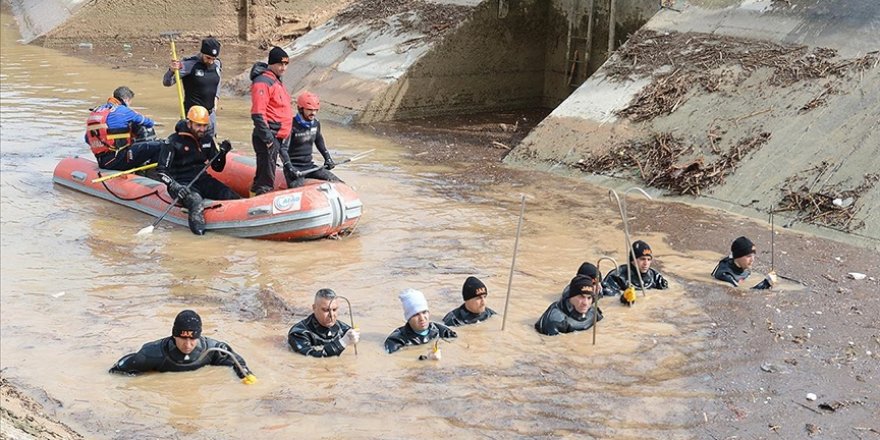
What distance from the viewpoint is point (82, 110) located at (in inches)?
691

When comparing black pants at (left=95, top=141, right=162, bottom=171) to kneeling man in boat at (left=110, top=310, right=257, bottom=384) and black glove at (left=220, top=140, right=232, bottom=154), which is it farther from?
kneeling man in boat at (left=110, top=310, right=257, bottom=384)

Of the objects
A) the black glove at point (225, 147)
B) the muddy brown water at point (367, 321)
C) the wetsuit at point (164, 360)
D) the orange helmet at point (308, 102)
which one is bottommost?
the muddy brown water at point (367, 321)

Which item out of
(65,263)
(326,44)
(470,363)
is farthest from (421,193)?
(326,44)

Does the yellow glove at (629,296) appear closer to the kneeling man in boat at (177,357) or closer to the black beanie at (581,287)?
the black beanie at (581,287)

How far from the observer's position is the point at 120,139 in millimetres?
12141

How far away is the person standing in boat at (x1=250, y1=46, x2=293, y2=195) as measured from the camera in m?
10.8

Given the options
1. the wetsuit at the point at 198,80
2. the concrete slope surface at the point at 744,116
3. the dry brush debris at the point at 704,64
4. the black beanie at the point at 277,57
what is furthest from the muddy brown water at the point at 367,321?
the dry brush debris at the point at 704,64

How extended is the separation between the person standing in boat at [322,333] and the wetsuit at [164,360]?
20.7 inches

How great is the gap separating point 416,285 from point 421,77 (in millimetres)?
8924

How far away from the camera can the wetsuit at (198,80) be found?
1244 cm

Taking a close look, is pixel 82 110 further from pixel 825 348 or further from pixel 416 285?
pixel 825 348

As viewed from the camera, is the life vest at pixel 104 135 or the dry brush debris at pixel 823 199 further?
the life vest at pixel 104 135

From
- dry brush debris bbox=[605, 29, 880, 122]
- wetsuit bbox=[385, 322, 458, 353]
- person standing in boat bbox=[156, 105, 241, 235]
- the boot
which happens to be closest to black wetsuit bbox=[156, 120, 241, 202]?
person standing in boat bbox=[156, 105, 241, 235]

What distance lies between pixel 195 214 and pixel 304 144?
138cm
